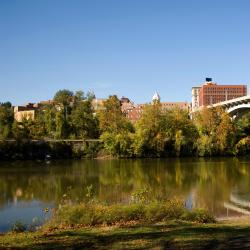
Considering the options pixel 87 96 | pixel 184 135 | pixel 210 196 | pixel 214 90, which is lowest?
pixel 210 196

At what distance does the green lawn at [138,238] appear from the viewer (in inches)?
430

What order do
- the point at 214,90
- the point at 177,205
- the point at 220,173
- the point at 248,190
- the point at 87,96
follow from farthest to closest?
1. the point at 214,90
2. the point at 87,96
3. the point at 220,173
4. the point at 248,190
5. the point at 177,205

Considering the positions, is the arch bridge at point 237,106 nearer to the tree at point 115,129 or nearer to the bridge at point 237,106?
the bridge at point 237,106

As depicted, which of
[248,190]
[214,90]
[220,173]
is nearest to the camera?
[248,190]

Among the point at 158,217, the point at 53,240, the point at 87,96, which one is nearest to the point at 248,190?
the point at 158,217

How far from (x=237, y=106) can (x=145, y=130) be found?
18.3 metres

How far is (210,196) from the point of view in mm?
27266

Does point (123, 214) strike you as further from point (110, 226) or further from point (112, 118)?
point (112, 118)

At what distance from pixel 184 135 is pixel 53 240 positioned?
2364 inches

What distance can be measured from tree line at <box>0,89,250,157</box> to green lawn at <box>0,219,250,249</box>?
2106 inches

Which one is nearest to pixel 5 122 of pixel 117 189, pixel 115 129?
pixel 115 129

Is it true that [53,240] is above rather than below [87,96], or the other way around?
below

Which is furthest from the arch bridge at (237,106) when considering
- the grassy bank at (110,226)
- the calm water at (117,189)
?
the grassy bank at (110,226)

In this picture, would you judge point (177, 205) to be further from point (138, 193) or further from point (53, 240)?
point (53, 240)
